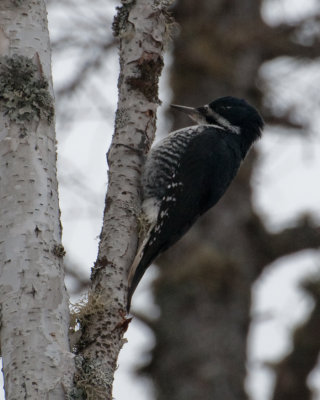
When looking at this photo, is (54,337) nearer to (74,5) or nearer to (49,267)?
(49,267)

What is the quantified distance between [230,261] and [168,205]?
2.25 metres

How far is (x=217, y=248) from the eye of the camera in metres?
6.70

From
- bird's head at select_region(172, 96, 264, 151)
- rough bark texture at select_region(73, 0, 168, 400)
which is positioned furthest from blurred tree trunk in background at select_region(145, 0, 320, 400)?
rough bark texture at select_region(73, 0, 168, 400)

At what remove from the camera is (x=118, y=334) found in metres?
2.79

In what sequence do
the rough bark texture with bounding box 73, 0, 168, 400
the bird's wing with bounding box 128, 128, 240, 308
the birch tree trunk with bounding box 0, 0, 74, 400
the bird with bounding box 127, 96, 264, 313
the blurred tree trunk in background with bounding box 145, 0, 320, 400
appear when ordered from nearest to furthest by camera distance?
the birch tree trunk with bounding box 0, 0, 74, 400 < the rough bark texture with bounding box 73, 0, 168, 400 < the bird with bounding box 127, 96, 264, 313 < the bird's wing with bounding box 128, 128, 240, 308 < the blurred tree trunk in background with bounding box 145, 0, 320, 400

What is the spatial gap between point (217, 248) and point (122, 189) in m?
3.38

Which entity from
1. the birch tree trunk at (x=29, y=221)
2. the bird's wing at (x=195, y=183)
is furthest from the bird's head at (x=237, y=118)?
the birch tree trunk at (x=29, y=221)

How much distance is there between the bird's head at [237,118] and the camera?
16.8 ft

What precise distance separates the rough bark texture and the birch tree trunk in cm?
17

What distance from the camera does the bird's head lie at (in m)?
5.12

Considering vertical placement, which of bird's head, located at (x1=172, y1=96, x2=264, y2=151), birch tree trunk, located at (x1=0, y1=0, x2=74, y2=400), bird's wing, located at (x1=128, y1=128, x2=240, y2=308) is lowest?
birch tree trunk, located at (x1=0, y1=0, x2=74, y2=400)

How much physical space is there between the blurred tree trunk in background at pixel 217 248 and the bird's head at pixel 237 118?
5.00 ft

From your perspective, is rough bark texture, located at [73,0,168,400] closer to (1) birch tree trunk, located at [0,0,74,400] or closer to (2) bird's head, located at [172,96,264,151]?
(1) birch tree trunk, located at [0,0,74,400]

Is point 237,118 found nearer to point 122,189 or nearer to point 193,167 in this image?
point 193,167
